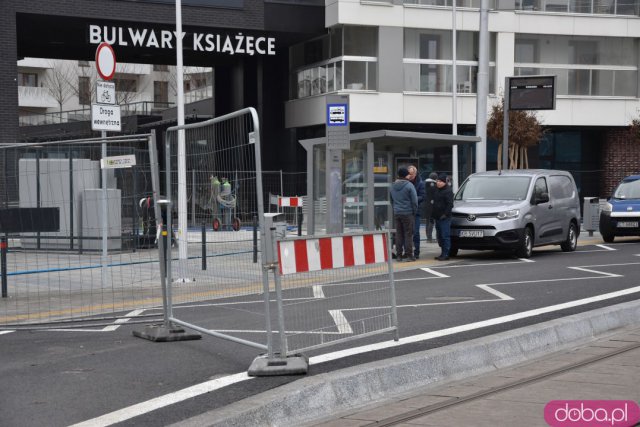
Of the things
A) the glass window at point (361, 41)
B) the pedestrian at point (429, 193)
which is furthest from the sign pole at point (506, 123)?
the glass window at point (361, 41)

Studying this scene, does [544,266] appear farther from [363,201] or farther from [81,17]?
[81,17]

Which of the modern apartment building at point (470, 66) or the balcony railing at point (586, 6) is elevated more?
the balcony railing at point (586, 6)

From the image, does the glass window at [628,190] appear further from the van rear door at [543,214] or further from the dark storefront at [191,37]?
the dark storefront at [191,37]

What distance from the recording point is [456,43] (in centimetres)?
3628

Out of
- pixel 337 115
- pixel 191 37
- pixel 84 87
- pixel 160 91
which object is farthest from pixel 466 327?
pixel 160 91

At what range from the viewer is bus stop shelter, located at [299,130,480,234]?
61.8 feet

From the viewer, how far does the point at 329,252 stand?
7504 millimetres

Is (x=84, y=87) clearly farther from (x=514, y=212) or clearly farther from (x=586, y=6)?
(x=514, y=212)

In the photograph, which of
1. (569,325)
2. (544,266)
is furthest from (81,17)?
(569,325)

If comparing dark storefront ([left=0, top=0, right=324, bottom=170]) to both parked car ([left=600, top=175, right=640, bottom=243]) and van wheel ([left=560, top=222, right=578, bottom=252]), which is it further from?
van wheel ([left=560, top=222, right=578, bottom=252])

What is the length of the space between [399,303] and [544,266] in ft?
18.5

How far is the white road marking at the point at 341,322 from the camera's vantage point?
7594 millimetres

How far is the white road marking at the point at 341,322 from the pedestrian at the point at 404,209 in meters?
9.52

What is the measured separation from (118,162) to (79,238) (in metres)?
1.07
